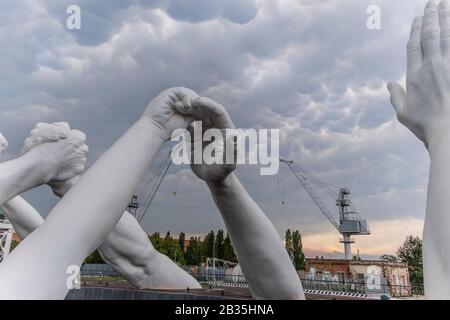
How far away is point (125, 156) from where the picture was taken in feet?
6.43

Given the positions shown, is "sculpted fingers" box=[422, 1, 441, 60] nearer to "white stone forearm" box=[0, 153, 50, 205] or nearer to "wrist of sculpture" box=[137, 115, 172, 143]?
"wrist of sculpture" box=[137, 115, 172, 143]

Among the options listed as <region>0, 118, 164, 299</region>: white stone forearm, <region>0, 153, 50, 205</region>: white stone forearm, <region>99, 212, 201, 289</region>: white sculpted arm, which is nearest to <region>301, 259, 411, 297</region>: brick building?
<region>99, 212, 201, 289</region>: white sculpted arm

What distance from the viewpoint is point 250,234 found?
241 centimetres

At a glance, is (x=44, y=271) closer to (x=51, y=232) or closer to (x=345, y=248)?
(x=51, y=232)

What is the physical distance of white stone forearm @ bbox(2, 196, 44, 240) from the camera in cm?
307

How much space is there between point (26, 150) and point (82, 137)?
1.21 feet

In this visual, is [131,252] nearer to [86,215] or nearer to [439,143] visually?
[86,215]

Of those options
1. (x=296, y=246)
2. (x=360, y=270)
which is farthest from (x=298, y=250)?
(x=360, y=270)

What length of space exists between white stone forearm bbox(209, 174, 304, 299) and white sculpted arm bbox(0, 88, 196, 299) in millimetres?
526

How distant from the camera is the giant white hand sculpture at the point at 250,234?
2387mm

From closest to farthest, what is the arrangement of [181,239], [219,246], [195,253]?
[219,246] → [195,253] → [181,239]

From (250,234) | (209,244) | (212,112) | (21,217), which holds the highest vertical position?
(209,244)

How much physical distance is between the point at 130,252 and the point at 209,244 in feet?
107
